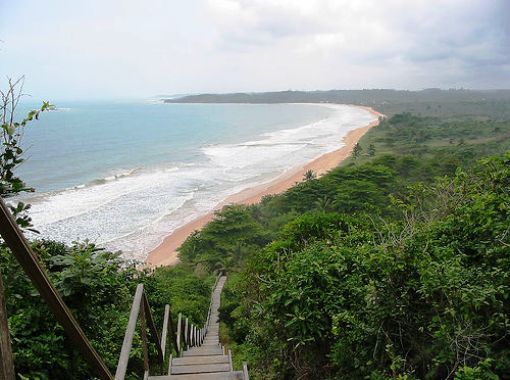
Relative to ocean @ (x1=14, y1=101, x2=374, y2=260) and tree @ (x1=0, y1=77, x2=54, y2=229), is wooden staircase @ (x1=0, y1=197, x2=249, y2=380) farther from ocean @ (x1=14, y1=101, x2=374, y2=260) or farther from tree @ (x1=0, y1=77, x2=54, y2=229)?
ocean @ (x1=14, y1=101, x2=374, y2=260)

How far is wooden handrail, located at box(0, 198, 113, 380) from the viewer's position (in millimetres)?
1546

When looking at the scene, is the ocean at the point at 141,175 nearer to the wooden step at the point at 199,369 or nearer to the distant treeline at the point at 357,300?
the wooden step at the point at 199,369

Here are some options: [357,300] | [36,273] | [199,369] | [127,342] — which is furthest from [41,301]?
[357,300]

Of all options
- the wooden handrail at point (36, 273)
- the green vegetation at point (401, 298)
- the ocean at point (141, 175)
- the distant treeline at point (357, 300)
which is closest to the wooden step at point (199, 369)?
the distant treeline at point (357, 300)

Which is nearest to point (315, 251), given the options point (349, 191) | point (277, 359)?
point (277, 359)

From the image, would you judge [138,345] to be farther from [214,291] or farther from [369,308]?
[214,291]

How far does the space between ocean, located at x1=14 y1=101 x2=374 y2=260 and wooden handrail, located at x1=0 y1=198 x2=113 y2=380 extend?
7.40 metres

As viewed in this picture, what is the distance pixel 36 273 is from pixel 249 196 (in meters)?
31.7

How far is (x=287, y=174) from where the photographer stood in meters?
41.1

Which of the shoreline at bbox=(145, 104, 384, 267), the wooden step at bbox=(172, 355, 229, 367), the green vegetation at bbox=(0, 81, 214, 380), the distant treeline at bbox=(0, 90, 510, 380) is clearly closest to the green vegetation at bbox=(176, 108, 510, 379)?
the distant treeline at bbox=(0, 90, 510, 380)

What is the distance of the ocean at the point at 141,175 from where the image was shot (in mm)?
26578

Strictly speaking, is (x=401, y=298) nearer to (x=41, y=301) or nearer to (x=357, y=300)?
(x=357, y=300)

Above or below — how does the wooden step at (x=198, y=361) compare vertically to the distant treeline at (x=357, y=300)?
below

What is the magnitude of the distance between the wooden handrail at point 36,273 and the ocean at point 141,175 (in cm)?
740
